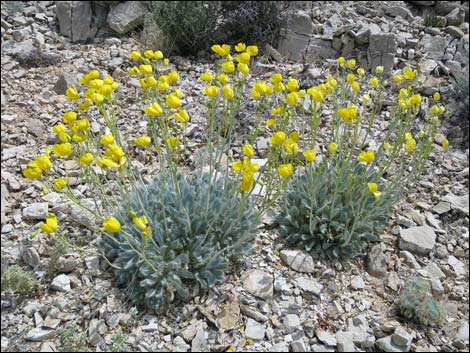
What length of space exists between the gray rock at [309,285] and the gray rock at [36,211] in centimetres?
194

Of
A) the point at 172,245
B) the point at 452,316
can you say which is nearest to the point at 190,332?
the point at 172,245

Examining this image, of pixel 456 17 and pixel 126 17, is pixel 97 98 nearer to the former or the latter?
pixel 126 17

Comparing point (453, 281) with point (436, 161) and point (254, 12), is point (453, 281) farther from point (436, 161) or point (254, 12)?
point (254, 12)

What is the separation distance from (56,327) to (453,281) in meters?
2.65

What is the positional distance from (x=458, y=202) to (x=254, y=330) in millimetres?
2068

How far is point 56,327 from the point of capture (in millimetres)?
2920

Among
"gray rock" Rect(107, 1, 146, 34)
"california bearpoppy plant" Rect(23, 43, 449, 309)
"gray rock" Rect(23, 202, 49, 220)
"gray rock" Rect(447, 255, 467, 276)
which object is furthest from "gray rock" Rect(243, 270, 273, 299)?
"gray rock" Rect(107, 1, 146, 34)

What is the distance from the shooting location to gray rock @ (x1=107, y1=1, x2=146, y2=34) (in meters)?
6.04

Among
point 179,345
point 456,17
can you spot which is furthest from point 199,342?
point 456,17

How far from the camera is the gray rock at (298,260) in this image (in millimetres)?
3348

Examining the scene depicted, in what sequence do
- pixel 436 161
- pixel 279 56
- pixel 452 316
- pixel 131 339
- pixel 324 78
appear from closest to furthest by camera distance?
pixel 131 339, pixel 452 316, pixel 436 161, pixel 324 78, pixel 279 56

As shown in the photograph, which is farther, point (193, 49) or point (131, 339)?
point (193, 49)

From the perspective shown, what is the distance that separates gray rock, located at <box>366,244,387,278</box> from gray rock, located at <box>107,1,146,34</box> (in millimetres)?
4219

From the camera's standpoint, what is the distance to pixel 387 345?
114 inches
